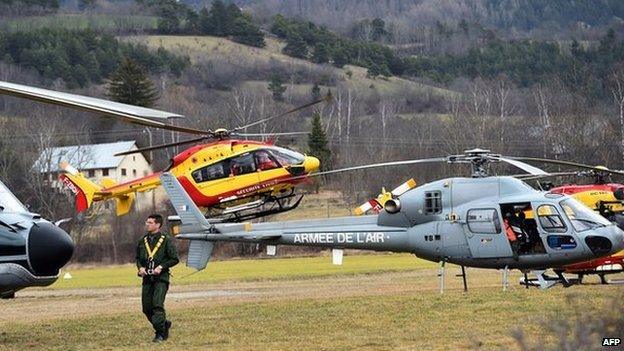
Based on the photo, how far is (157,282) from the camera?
16.8 meters

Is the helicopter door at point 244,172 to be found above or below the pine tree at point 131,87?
below

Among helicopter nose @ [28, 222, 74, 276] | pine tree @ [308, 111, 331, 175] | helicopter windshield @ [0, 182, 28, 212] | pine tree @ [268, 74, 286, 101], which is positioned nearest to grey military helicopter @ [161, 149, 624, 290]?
helicopter nose @ [28, 222, 74, 276]

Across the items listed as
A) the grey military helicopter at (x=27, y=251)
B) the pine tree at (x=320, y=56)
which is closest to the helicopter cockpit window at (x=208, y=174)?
the grey military helicopter at (x=27, y=251)

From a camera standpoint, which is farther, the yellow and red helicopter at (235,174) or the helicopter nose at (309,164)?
the helicopter nose at (309,164)

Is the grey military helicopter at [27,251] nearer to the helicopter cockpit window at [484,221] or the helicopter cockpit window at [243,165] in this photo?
the helicopter cockpit window at [484,221]

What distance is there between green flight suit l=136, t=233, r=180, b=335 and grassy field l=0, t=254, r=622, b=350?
361mm

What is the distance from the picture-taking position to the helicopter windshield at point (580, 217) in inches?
893

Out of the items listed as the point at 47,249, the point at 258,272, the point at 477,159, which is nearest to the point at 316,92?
the point at 258,272

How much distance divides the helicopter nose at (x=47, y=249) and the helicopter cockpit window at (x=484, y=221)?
29.2 ft

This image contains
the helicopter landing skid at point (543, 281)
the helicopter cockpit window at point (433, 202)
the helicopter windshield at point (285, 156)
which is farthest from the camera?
the helicopter windshield at point (285, 156)

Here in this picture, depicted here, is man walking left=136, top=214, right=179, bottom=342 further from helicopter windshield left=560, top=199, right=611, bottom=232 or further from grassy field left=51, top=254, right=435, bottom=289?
grassy field left=51, top=254, right=435, bottom=289

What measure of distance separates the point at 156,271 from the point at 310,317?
11.1 feet

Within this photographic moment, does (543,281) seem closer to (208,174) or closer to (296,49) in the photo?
(208,174)

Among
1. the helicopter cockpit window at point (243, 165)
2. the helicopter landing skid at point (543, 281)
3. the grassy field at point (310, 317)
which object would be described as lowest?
the grassy field at point (310, 317)
